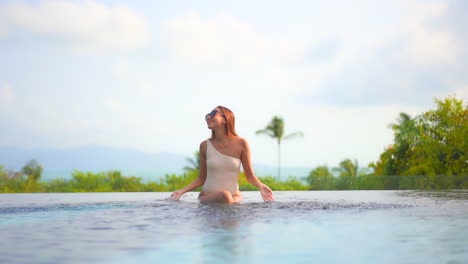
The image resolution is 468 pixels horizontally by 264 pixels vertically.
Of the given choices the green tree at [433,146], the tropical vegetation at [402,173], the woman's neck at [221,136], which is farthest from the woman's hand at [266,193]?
the green tree at [433,146]

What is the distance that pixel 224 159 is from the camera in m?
6.59

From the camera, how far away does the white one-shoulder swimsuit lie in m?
6.57

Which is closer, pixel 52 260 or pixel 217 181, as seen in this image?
pixel 52 260

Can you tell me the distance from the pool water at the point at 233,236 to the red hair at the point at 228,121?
1253 millimetres

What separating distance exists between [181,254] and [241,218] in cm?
188

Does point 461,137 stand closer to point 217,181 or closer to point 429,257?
point 217,181

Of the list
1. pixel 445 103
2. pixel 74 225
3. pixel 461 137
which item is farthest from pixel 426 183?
pixel 74 225

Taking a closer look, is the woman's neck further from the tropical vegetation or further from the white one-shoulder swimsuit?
the tropical vegetation

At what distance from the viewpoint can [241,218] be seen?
4910 mm

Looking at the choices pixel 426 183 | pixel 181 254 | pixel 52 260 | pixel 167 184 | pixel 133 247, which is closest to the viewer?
pixel 52 260

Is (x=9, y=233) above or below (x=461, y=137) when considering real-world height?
below

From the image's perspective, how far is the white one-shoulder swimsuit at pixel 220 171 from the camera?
6.57 metres

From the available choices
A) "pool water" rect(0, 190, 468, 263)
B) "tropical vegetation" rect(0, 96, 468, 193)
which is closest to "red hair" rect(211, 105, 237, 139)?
"pool water" rect(0, 190, 468, 263)

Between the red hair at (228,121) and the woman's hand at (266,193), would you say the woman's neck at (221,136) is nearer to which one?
the red hair at (228,121)
